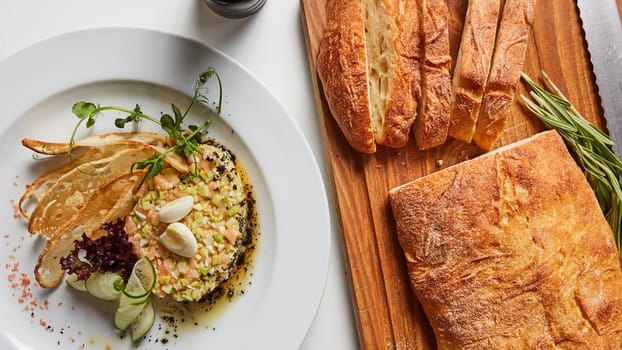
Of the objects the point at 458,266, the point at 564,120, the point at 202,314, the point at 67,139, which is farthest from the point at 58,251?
the point at 564,120

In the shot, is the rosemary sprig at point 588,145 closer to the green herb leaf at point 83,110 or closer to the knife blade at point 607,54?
the knife blade at point 607,54

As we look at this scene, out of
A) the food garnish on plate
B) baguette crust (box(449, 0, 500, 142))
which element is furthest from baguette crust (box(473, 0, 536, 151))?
the food garnish on plate

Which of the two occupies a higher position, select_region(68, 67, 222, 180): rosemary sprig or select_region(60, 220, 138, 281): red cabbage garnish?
select_region(68, 67, 222, 180): rosemary sprig

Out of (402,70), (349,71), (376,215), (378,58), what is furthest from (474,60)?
(376,215)

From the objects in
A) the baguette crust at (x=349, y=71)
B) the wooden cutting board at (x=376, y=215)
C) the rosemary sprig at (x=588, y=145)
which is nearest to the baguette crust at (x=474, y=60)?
the wooden cutting board at (x=376, y=215)

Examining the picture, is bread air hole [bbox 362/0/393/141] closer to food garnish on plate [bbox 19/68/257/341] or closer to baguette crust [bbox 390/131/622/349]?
baguette crust [bbox 390/131/622/349]

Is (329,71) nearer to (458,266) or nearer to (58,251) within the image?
(458,266)
